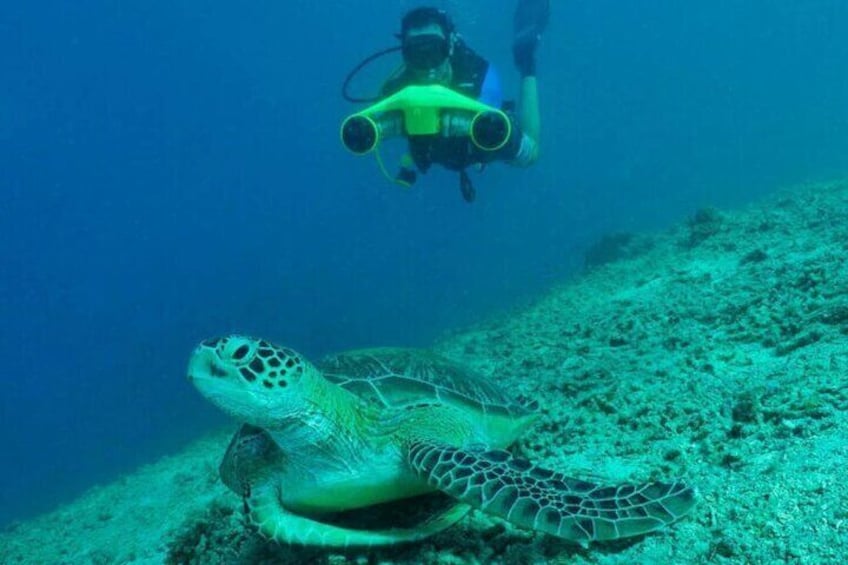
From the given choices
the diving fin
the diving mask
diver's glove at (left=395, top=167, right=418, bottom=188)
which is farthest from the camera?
the diving fin

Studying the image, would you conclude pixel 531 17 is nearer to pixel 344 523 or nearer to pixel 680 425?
pixel 680 425

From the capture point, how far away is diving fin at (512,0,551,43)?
35.9 feet

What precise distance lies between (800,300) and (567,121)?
9696 cm

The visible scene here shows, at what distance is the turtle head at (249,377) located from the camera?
6.78ft

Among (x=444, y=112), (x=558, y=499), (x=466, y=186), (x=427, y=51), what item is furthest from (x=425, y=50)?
(x=558, y=499)

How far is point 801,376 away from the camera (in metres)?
2.59

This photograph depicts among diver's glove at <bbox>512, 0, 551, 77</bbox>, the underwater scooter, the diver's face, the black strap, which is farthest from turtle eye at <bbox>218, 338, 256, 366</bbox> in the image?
diver's glove at <bbox>512, 0, 551, 77</bbox>

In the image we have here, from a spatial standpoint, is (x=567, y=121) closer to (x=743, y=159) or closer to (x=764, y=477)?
(x=743, y=159)

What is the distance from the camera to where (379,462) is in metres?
2.39

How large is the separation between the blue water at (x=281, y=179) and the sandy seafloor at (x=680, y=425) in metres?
12.5

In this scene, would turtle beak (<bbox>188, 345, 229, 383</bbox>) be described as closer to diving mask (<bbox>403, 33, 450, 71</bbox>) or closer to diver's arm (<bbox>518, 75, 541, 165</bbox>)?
diving mask (<bbox>403, 33, 450, 71</bbox>)

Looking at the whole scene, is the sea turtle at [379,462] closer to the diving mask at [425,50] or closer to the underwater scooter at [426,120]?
the underwater scooter at [426,120]

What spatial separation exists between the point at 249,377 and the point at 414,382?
3.35 feet

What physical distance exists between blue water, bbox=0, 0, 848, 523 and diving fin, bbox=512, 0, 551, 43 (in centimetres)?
905
